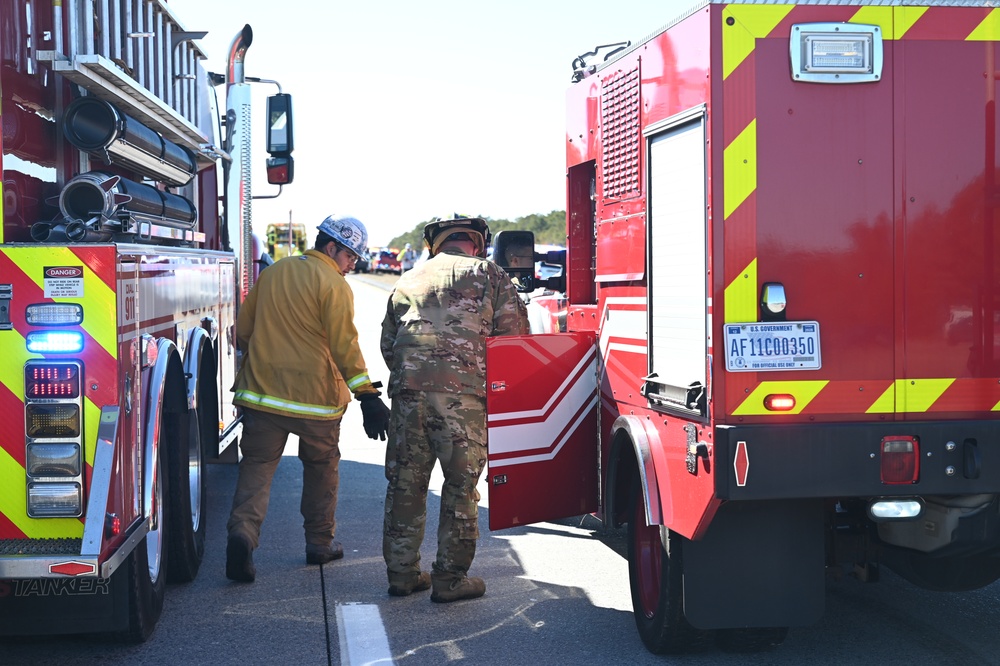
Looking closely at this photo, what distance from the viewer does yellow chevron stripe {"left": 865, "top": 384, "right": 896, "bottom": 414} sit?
451 centimetres

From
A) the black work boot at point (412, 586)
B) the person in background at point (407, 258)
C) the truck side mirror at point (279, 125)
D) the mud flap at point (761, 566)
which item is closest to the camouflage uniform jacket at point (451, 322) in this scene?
the black work boot at point (412, 586)

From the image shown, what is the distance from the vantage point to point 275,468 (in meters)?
6.80

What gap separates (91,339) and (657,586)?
2.58m

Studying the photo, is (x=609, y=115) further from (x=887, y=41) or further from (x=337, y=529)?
(x=337, y=529)

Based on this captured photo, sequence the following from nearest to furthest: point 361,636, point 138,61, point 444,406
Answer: point 361,636
point 444,406
point 138,61

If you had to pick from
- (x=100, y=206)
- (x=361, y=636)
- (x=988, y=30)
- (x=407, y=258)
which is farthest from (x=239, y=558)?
(x=407, y=258)

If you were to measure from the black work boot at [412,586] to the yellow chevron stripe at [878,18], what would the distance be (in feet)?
11.6

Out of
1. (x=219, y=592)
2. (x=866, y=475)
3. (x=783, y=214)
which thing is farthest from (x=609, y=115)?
(x=219, y=592)

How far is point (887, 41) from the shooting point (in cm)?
451

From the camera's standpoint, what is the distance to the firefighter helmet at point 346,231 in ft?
23.2

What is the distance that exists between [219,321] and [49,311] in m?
3.63

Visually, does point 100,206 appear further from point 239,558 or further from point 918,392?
point 918,392

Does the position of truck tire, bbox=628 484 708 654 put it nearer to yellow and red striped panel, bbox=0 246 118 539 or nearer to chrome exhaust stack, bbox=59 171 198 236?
yellow and red striped panel, bbox=0 246 118 539

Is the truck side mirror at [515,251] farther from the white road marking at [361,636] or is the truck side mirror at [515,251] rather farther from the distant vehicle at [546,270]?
the white road marking at [361,636]
